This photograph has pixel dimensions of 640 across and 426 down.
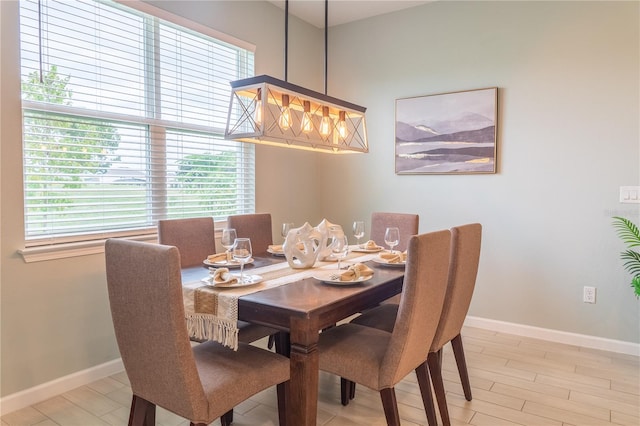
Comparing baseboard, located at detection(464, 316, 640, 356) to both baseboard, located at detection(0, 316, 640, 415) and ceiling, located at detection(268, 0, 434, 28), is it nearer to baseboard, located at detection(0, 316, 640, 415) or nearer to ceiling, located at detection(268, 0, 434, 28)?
baseboard, located at detection(0, 316, 640, 415)

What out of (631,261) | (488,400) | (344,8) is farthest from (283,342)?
(344,8)

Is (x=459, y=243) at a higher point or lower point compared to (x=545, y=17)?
lower

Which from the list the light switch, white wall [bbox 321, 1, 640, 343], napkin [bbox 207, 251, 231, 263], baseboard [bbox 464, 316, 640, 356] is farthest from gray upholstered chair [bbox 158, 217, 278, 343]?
the light switch

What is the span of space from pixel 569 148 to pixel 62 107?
346cm

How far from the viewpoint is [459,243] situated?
207 cm

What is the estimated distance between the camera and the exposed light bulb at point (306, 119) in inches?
97.0

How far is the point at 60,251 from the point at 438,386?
2188 mm

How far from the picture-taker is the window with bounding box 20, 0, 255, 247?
2.39m

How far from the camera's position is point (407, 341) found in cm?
172

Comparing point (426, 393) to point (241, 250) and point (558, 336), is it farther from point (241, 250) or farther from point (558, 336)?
point (558, 336)

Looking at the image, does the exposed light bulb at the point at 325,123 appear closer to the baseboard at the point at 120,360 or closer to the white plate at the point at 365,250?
the white plate at the point at 365,250

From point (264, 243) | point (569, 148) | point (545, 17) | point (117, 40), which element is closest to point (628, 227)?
point (569, 148)

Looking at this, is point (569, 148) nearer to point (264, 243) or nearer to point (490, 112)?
point (490, 112)

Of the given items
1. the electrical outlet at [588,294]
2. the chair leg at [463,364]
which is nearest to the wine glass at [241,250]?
the chair leg at [463,364]
